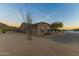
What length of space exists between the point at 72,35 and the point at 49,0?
1.35 ft

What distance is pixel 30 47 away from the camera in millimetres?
2152

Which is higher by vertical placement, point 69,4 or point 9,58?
point 69,4

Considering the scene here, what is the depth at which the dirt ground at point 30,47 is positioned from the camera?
2.14m

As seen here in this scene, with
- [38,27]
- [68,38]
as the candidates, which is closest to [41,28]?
[38,27]

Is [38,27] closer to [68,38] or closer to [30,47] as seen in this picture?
[30,47]

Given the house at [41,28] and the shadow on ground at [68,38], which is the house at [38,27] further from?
the shadow on ground at [68,38]

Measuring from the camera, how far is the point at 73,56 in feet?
6.99

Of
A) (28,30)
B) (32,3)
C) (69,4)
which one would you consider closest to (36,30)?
(28,30)

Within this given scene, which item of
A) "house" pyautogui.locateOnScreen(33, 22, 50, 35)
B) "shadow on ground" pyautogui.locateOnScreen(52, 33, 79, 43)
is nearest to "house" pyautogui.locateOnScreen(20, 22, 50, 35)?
"house" pyautogui.locateOnScreen(33, 22, 50, 35)

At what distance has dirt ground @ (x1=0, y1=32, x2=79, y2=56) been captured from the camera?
2.14 m

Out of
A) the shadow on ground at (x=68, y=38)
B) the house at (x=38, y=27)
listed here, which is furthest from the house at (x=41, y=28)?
the shadow on ground at (x=68, y=38)

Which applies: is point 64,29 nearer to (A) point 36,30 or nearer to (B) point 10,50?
(A) point 36,30

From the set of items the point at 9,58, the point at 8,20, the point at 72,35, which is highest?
the point at 8,20

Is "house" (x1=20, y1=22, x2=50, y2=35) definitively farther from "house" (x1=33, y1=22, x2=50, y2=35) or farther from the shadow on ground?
the shadow on ground
